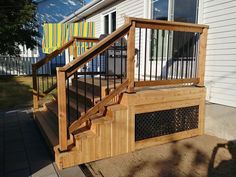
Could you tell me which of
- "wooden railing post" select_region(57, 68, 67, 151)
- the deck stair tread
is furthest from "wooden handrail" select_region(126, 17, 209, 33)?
the deck stair tread

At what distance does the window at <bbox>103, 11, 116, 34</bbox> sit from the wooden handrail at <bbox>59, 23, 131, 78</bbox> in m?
5.04

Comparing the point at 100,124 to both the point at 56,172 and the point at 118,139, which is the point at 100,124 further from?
the point at 56,172

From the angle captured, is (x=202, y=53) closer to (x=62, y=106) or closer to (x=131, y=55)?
(x=131, y=55)

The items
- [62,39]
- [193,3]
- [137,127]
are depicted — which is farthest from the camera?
[62,39]

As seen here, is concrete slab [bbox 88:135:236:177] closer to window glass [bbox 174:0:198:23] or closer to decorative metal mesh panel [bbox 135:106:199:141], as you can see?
decorative metal mesh panel [bbox 135:106:199:141]

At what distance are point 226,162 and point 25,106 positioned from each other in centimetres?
479

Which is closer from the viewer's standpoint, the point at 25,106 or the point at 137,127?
the point at 137,127

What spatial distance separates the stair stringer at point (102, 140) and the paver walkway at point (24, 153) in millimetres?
146

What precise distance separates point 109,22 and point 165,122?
5.44 meters

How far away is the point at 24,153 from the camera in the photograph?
2.97 metres

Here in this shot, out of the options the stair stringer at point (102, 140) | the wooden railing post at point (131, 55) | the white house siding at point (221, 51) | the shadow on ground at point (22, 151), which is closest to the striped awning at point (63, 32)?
the shadow on ground at point (22, 151)

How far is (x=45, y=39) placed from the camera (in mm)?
8875

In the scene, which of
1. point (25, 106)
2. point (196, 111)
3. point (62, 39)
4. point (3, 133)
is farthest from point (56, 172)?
point (62, 39)

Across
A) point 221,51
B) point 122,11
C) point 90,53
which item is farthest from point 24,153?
point 122,11
